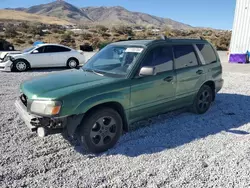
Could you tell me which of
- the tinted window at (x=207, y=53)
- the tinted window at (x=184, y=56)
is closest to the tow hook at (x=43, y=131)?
the tinted window at (x=184, y=56)

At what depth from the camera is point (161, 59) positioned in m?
4.55

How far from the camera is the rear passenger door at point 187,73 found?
15.8 ft

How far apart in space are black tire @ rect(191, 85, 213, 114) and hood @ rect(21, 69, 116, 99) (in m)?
2.42

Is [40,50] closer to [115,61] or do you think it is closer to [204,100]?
[115,61]

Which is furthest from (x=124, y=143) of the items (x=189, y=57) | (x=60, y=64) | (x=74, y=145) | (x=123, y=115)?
(x=60, y=64)

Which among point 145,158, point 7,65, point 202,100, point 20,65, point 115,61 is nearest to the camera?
point 145,158

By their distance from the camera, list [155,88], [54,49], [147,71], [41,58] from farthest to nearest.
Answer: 1. [54,49]
2. [41,58]
3. [155,88]
4. [147,71]

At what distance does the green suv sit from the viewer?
342 centimetres

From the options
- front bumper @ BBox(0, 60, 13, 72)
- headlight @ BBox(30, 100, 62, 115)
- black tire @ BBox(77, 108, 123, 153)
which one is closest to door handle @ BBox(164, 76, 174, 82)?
black tire @ BBox(77, 108, 123, 153)

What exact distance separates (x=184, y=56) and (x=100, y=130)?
2.47 m

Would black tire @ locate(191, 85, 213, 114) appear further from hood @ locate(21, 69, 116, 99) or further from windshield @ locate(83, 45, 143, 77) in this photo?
hood @ locate(21, 69, 116, 99)

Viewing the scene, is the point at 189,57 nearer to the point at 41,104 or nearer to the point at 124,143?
the point at 124,143

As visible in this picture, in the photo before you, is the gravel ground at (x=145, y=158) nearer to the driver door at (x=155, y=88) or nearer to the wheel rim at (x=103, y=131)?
the wheel rim at (x=103, y=131)

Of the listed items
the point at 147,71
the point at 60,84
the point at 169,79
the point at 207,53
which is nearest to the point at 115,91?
the point at 147,71
